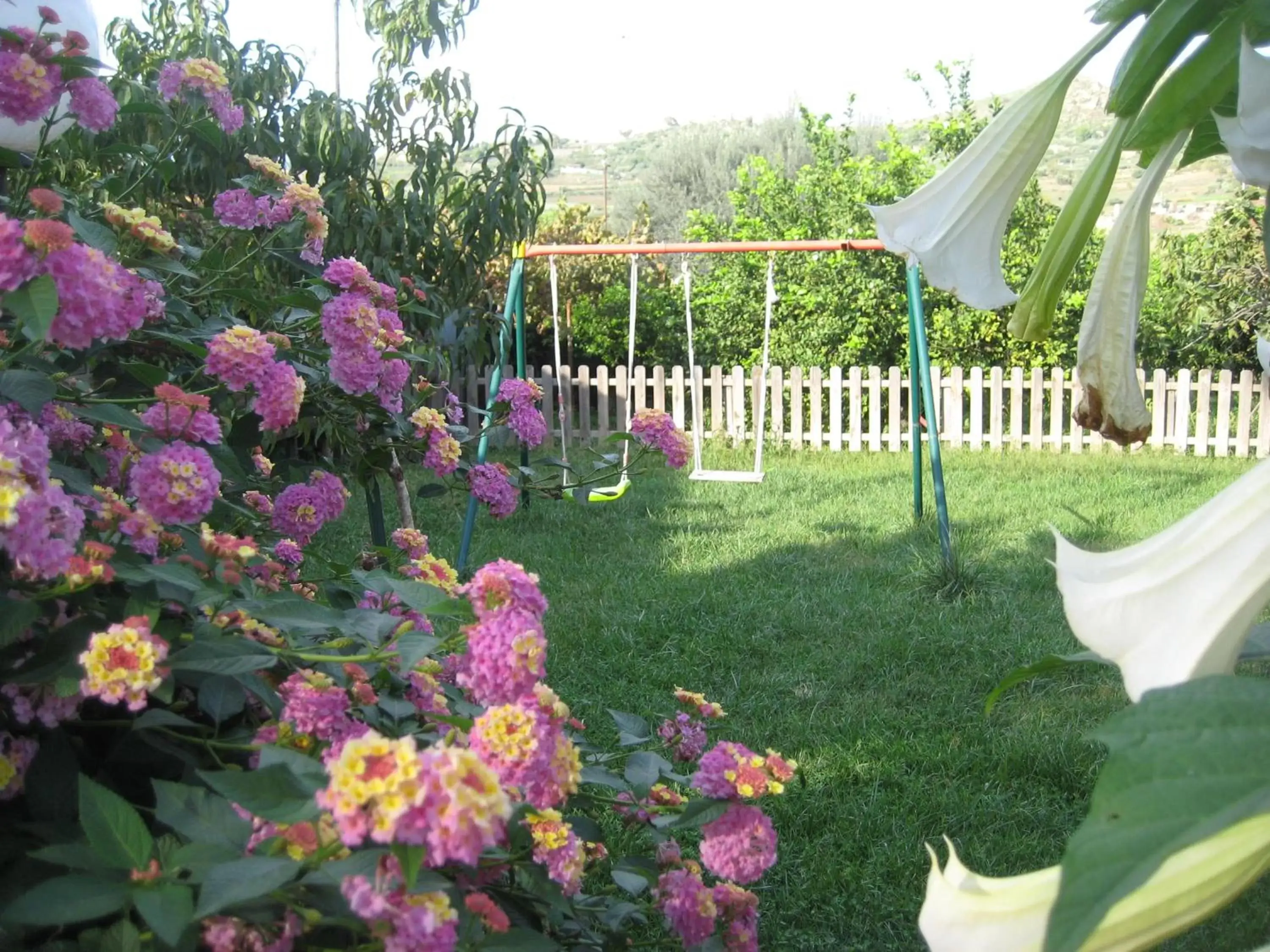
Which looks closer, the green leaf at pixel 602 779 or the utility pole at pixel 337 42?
the green leaf at pixel 602 779

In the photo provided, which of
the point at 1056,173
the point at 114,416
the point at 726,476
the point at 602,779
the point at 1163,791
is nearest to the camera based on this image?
the point at 1163,791

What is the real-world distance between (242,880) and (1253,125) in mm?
609

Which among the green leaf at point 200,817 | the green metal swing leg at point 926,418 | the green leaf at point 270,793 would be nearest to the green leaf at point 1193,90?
the green leaf at point 270,793

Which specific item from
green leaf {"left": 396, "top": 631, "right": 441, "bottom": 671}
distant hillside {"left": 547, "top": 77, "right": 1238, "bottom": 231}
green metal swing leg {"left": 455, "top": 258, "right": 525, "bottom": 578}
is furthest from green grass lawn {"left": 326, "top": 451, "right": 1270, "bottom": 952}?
distant hillside {"left": 547, "top": 77, "right": 1238, "bottom": 231}

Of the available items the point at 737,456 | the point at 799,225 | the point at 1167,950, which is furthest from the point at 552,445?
the point at 1167,950

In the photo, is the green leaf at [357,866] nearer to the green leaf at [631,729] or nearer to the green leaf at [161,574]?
the green leaf at [161,574]

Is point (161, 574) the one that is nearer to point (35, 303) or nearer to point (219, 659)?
point (219, 659)

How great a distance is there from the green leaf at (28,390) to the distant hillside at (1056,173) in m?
19.7

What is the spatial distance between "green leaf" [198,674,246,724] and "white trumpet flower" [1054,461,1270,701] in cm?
76

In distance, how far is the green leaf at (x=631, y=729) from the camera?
4.43 ft

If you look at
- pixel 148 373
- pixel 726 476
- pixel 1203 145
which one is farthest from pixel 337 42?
pixel 1203 145

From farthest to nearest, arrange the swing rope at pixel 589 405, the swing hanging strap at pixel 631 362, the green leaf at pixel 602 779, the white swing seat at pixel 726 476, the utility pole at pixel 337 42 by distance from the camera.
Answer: the utility pole at pixel 337 42 < the white swing seat at pixel 726 476 < the swing rope at pixel 589 405 < the swing hanging strap at pixel 631 362 < the green leaf at pixel 602 779

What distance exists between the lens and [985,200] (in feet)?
1.57

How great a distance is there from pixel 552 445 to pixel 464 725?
8.40 m
